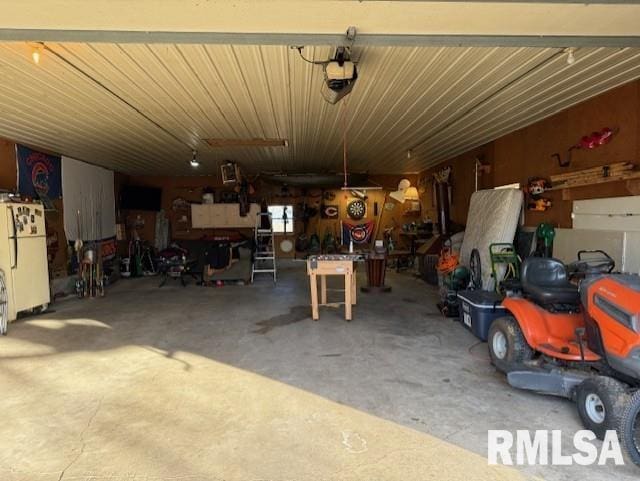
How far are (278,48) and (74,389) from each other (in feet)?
11.0

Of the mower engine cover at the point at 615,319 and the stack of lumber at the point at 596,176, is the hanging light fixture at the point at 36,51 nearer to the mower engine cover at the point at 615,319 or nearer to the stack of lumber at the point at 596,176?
the mower engine cover at the point at 615,319

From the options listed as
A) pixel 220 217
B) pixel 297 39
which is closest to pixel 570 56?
pixel 297 39

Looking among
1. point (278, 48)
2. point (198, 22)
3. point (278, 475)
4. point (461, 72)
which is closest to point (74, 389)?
point (278, 475)

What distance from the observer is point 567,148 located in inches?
184

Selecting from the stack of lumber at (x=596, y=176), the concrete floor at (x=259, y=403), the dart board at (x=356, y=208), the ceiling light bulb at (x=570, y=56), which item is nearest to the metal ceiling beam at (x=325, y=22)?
the ceiling light bulb at (x=570, y=56)

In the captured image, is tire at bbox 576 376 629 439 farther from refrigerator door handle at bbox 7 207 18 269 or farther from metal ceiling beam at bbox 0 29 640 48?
refrigerator door handle at bbox 7 207 18 269

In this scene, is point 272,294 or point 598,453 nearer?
point 598,453

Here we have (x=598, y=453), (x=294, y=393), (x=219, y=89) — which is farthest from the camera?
(x=219, y=89)

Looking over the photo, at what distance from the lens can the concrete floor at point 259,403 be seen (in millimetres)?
2121

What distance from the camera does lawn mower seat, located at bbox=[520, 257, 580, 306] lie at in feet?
9.87

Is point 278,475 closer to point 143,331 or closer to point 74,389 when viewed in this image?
point 74,389

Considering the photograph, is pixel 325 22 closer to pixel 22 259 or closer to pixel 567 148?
pixel 567 148

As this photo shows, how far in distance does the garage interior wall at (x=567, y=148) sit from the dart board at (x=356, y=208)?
454cm

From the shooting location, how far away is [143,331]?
15.7 ft
